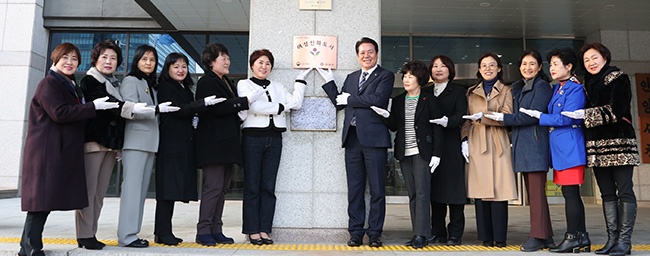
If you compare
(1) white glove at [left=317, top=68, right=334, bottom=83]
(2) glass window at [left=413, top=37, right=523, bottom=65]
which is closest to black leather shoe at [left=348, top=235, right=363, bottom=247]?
(1) white glove at [left=317, top=68, right=334, bottom=83]

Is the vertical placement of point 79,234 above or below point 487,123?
below

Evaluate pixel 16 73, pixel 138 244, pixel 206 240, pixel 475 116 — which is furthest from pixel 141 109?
pixel 16 73

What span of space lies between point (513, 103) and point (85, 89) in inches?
139

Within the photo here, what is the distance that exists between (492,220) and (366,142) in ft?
4.19

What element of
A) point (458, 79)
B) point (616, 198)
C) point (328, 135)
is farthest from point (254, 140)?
point (458, 79)

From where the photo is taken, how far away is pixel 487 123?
388cm

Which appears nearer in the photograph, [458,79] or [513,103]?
[513,103]

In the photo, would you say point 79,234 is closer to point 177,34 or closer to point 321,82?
point 321,82

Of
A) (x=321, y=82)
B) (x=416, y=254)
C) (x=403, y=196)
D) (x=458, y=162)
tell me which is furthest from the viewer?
(x=403, y=196)

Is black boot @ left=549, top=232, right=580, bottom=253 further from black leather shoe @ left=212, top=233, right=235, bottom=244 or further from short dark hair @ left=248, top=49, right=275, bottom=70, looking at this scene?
short dark hair @ left=248, top=49, right=275, bottom=70

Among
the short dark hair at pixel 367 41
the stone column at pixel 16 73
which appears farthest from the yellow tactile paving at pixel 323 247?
the stone column at pixel 16 73

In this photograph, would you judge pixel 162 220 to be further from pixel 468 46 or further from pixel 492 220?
pixel 468 46

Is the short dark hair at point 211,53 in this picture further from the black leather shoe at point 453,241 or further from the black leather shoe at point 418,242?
the black leather shoe at point 453,241

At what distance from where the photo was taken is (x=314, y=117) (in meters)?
4.20
